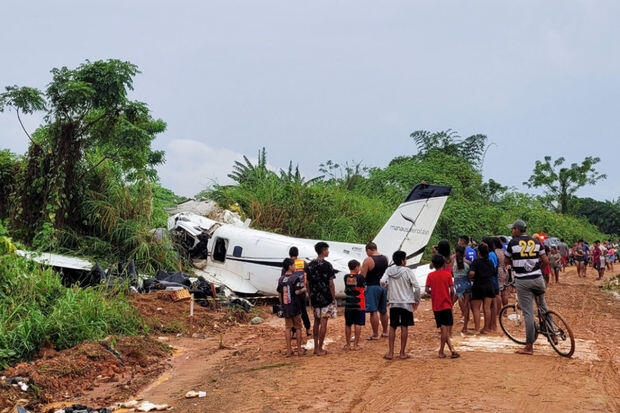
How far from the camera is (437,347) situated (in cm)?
942

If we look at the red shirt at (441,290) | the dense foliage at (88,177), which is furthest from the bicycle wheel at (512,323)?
the dense foliage at (88,177)

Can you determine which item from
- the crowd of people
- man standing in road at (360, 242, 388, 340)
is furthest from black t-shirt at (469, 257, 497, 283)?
man standing in road at (360, 242, 388, 340)

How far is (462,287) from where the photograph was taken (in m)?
10.8

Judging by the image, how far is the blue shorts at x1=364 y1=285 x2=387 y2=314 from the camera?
991cm

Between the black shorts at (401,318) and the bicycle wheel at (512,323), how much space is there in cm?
218

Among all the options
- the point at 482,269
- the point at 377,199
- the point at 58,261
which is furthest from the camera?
the point at 377,199

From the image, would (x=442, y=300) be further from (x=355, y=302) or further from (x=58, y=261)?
(x=58, y=261)

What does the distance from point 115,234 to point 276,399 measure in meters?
11.1

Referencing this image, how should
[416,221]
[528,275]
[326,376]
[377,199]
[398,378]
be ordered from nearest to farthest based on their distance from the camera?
[398,378] → [326,376] → [528,275] → [416,221] → [377,199]

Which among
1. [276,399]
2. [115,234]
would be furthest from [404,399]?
[115,234]

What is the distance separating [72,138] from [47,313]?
7733 millimetres

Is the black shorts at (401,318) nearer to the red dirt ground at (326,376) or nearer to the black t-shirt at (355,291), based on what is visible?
the red dirt ground at (326,376)

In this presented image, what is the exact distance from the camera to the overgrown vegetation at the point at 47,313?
9.12m

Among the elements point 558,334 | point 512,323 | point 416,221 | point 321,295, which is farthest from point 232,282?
point 558,334
